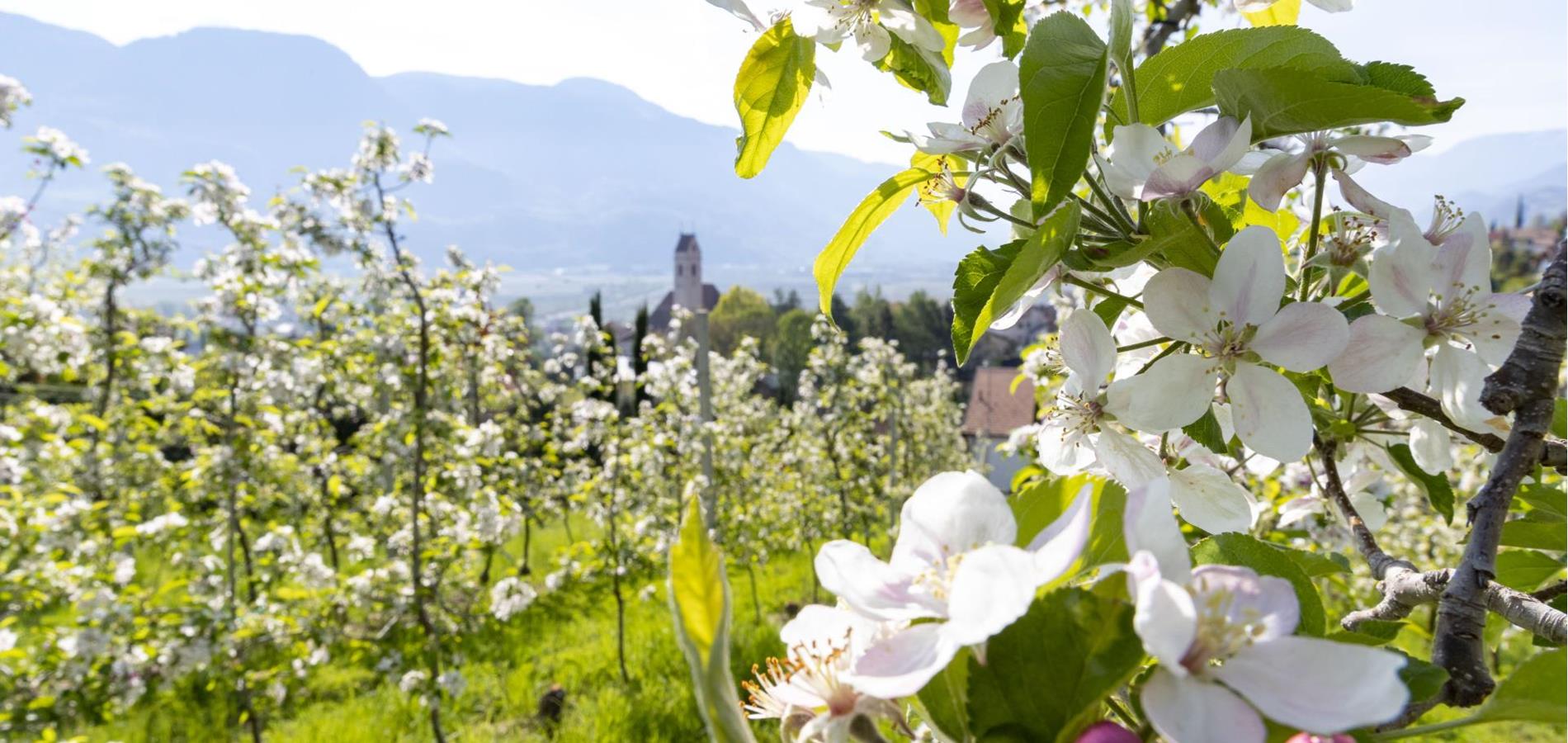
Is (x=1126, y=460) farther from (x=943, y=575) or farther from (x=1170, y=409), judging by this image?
(x=943, y=575)

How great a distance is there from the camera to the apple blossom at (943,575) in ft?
1.14

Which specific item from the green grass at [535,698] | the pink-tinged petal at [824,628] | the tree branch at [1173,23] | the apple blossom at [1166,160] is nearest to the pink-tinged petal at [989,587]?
the pink-tinged petal at [824,628]

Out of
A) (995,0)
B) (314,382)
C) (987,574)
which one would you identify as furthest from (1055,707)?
(314,382)

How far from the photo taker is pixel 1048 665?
37 centimetres

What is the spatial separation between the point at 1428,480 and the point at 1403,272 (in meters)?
0.37

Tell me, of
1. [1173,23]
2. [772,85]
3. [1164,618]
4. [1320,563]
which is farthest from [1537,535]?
[1173,23]

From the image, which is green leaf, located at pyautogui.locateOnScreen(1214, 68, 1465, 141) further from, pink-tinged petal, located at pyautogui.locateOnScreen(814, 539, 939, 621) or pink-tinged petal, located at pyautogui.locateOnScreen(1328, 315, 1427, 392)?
pink-tinged petal, located at pyautogui.locateOnScreen(814, 539, 939, 621)

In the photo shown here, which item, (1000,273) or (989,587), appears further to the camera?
(1000,273)

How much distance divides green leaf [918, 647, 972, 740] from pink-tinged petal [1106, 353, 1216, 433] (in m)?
0.28

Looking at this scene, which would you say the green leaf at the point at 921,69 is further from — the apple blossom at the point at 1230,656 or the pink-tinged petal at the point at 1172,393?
the apple blossom at the point at 1230,656

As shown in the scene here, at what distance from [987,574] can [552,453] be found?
5.27m

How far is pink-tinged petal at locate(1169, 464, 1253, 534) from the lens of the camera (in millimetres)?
680

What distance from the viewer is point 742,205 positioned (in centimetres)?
19588

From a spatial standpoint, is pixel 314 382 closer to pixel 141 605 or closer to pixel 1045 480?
pixel 141 605
